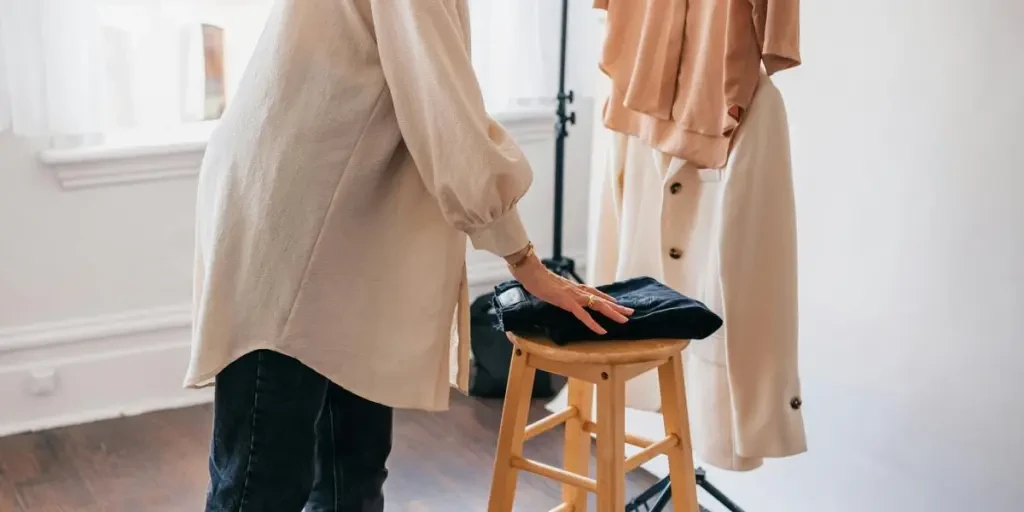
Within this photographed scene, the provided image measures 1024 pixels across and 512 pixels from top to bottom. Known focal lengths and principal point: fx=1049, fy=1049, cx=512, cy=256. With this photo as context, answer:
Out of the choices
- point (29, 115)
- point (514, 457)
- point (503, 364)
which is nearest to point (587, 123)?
point (503, 364)

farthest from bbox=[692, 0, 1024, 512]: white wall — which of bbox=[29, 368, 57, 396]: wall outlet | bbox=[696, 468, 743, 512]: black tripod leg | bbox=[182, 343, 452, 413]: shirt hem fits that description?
bbox=[29, 368, 57, 396]: wall outlet

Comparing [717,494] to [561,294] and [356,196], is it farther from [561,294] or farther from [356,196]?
[356,196]

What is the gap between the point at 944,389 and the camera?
176cm

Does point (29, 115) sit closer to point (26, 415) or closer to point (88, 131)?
point (88, 131)

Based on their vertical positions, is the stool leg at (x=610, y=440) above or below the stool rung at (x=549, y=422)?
above

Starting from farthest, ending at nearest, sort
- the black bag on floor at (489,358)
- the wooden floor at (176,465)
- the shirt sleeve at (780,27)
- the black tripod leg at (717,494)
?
the black bag on floor at (489,358) < the wooden floor at (176,465) < the black tripod leg at (717,494) < the shirt sleeve at (780,27)

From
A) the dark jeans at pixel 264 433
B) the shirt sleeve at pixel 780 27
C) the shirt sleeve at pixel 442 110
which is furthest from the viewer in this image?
the shirt sleeve at pixel 780 27

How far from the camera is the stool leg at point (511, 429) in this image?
1500mm

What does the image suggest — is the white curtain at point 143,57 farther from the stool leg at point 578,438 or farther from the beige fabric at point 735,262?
the stool leg at point 578,438

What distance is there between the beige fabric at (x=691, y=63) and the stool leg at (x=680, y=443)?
1.15ft

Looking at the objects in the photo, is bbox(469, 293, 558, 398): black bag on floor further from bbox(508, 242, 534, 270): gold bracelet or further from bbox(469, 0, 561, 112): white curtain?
bbox(508, 242, 534, 270): gold bracelet

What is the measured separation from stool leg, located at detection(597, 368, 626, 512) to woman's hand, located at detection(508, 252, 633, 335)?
0.27ft

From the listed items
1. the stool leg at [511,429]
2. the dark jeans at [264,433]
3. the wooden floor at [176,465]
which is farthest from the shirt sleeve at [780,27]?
the wooden floor at [176,465]

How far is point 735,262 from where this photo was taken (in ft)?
5.26
